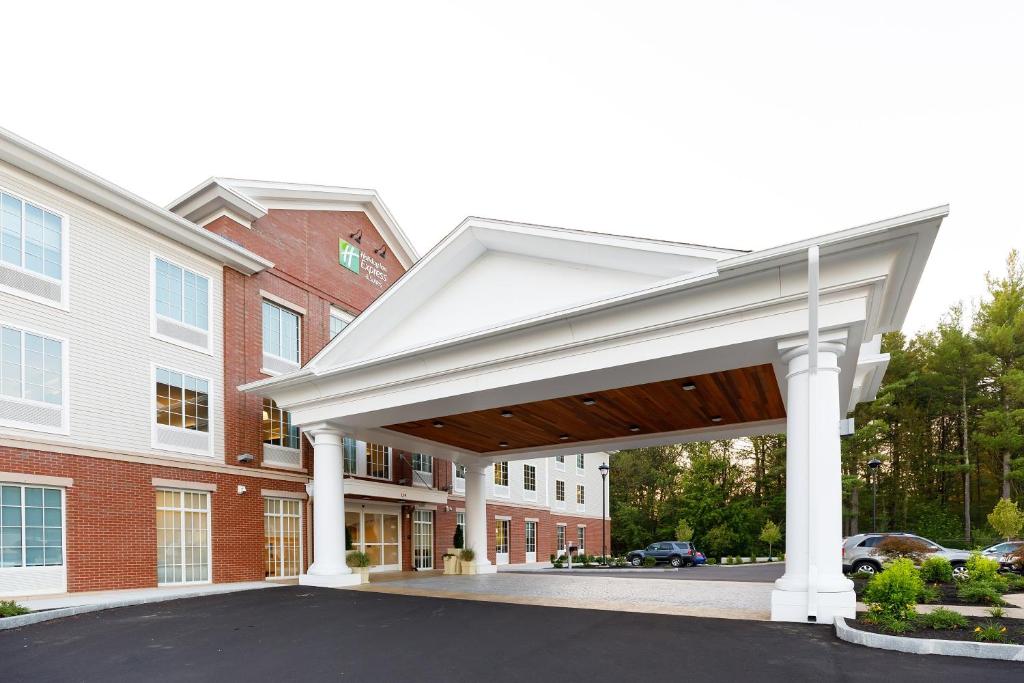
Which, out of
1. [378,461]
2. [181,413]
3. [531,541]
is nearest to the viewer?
[181,413]

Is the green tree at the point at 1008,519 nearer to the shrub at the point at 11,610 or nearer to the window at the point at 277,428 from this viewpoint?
the window at the point at 277,428

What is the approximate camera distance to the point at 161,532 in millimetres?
18469

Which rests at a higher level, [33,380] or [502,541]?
[33,380]

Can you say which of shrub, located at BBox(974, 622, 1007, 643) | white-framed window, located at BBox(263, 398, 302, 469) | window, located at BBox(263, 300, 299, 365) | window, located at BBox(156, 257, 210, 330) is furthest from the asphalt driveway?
window, located at BBox(263, 300, 299, 365)

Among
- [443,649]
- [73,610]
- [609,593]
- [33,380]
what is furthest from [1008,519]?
[33,380]

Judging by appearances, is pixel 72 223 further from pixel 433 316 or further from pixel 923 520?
pixel 923 520

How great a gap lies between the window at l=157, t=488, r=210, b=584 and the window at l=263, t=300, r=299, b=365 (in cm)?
526

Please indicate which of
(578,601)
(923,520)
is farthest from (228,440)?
(923,520)

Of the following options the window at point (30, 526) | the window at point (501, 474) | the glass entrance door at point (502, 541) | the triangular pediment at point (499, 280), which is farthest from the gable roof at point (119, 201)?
the glass entrance door at point (502, 541)

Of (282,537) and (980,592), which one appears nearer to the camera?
(980,592)

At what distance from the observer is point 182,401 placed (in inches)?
775

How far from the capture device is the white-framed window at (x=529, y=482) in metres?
38.8

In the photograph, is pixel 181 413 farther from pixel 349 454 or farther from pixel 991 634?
pixel 991 634

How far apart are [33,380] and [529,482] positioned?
27.2 meters
